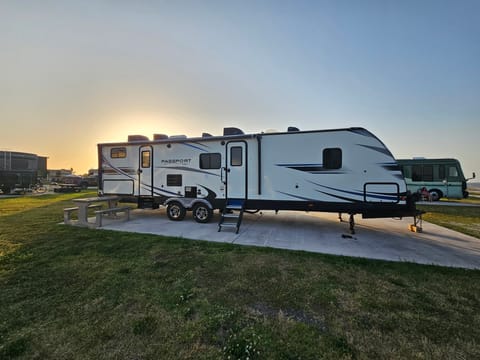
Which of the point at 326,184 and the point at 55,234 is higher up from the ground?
A: the point at 326,184

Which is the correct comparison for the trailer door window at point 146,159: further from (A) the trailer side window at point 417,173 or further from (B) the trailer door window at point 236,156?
(A) the trailer side window at point 417,173

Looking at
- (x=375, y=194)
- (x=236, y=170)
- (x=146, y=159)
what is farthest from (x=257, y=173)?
(x=146, y=159)

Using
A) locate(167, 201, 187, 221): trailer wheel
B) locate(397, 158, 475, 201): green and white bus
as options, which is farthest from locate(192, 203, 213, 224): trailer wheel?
locate(397, 158, 475, 201): green and white bus

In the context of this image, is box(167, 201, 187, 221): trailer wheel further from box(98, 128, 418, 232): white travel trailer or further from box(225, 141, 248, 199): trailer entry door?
box(225, 141, 248, 199): trailer entry door

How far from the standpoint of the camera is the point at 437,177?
1476 cm

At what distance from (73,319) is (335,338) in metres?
3.18

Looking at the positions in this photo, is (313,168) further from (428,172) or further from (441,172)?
(441,172)

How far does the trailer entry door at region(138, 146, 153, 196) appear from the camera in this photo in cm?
847

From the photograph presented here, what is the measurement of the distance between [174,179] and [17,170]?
2064 cm

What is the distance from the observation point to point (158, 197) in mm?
8406

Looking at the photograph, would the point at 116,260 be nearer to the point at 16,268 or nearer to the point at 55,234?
the point at 16,268

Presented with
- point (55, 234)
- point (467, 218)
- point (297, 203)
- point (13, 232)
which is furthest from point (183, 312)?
point (467, 218)

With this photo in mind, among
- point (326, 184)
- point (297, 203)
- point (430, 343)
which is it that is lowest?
point (430, 343)

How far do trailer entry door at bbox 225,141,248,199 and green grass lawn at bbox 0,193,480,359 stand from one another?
2.78m
